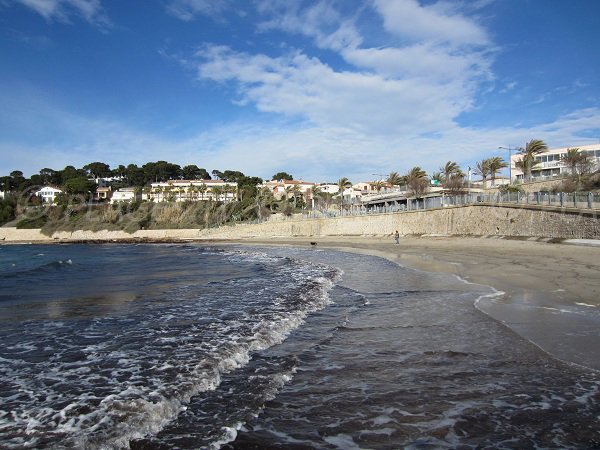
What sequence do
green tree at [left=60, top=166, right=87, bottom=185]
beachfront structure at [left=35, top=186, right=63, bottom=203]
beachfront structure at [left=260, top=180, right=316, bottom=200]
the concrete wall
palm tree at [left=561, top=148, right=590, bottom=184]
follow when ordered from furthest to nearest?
green tree at [left=60, top=166, right=87, bottom=185] → beachfront structure at [left=35, top=186, right=63, bottom=203] → beachfront structure at [left=260, top=180, right=316, bottom=200] → palm tree at [left=561, top=148, right=590, bottom=184] → the concrete wall

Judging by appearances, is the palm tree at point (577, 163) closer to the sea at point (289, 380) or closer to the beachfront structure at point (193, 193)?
the sea at point (289, 380)

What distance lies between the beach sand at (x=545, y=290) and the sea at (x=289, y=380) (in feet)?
1.67

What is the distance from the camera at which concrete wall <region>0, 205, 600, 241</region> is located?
26281mm

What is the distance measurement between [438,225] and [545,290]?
1272 inches

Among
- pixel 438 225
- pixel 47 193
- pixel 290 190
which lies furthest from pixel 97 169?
pixel 438 225

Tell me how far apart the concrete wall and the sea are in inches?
776

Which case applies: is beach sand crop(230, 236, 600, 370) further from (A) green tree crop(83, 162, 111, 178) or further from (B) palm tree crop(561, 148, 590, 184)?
(A) green tree crop(83, 162, 111, 178)

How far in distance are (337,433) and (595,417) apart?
2.80 m

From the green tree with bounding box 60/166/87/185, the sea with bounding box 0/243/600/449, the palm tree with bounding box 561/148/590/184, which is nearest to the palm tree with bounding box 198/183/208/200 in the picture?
the green tree with bounding box 60/166/87/185

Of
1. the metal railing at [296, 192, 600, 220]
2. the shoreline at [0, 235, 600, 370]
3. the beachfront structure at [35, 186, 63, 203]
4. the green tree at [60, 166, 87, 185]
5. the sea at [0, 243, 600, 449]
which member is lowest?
the shoreline at [0, 235, 600, 370]

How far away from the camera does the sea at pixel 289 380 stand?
419 cm

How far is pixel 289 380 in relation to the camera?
18.9 ft

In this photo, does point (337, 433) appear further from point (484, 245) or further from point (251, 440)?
point (484, 245)

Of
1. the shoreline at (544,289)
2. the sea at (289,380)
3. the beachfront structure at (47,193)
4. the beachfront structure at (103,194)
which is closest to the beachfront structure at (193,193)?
the beachfront structure at (103,194)
